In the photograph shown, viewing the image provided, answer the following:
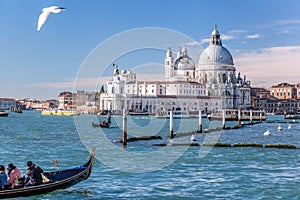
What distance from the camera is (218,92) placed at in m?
71.4

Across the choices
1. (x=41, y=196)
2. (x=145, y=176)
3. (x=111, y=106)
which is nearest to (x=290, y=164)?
(x=145, y=176)

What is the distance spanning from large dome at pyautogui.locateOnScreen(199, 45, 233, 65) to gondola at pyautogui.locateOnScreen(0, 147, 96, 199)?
6408 cm

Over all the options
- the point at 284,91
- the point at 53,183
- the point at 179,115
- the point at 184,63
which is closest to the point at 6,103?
the point at 184,63

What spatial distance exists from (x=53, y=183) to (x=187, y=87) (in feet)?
196

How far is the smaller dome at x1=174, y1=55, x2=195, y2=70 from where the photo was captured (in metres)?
74.7

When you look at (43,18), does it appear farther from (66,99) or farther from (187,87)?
(66,99)

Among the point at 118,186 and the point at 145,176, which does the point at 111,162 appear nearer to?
the point at 145,176

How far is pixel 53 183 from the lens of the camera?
754cm

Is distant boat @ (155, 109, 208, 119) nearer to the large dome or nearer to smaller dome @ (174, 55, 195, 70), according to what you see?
the large dome

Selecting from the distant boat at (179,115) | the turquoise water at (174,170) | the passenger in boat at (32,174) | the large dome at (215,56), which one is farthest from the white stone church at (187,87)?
the passenger in boat at (32,174)

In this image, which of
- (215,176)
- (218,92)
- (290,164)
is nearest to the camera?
(215,176)

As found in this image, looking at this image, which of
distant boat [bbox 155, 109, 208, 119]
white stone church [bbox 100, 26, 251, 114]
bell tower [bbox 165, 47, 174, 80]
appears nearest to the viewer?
distant boat [bbox 155, 109, 208, 119]

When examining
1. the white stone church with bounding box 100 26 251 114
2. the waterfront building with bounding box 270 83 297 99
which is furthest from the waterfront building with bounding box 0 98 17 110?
the waterfront building with bounding box 270 83 297 99

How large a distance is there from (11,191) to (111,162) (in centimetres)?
442
